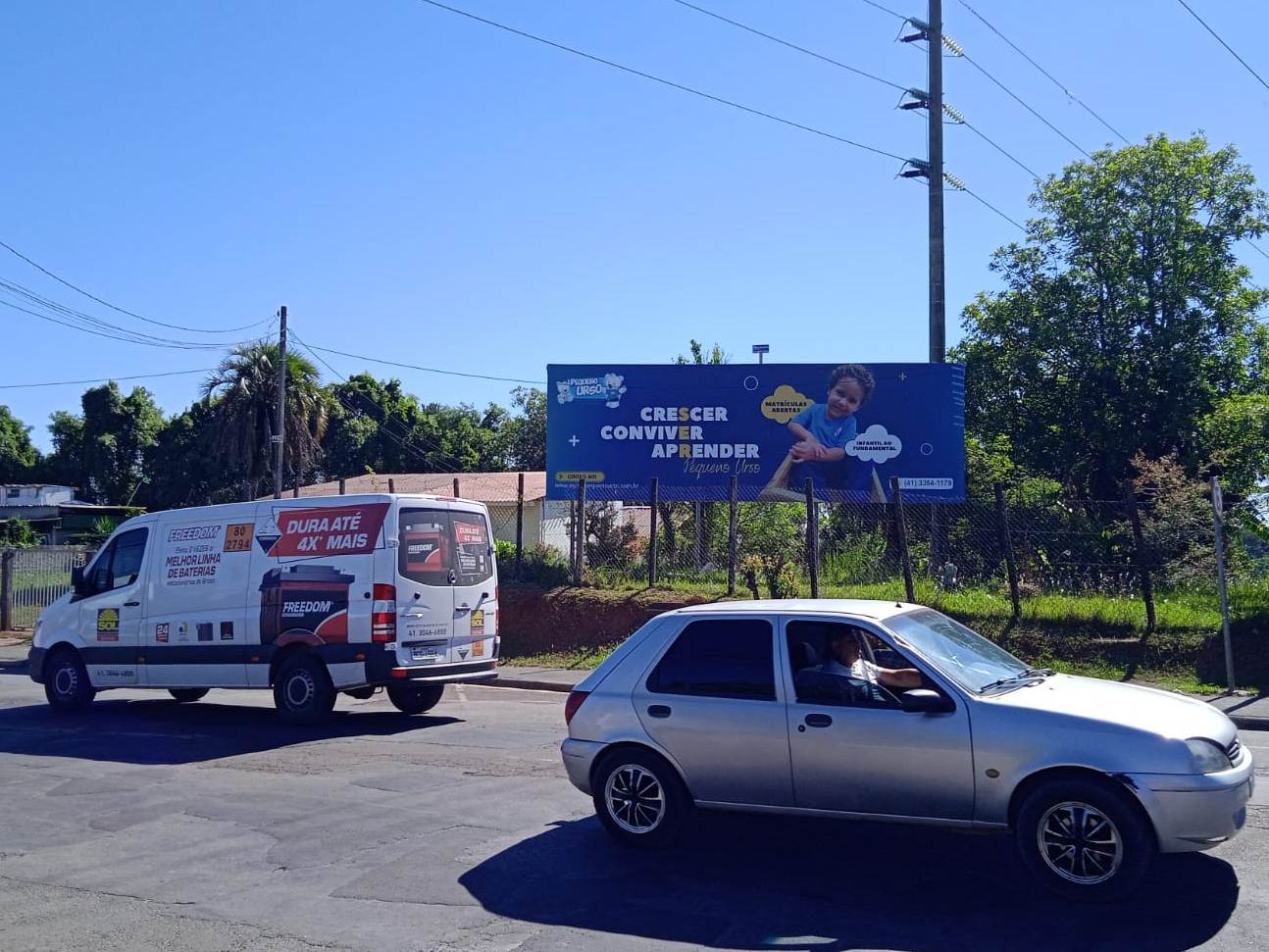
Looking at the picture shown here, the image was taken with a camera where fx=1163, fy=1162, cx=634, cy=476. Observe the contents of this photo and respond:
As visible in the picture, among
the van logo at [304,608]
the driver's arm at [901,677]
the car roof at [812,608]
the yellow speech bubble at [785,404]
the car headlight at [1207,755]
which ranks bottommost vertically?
the car headlight at [1207,755]

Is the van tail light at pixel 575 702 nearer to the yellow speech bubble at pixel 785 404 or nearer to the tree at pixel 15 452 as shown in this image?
the yellow speech bubble at pixel 785 404

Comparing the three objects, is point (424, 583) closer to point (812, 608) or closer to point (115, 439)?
point (812, 608)

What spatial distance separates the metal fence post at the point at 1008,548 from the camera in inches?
675

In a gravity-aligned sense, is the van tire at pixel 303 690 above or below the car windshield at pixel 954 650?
below

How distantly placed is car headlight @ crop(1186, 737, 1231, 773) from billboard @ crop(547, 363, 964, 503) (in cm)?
1636

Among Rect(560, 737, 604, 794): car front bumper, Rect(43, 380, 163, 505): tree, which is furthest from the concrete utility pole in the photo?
Rect(43, 380, 163, 505): tree

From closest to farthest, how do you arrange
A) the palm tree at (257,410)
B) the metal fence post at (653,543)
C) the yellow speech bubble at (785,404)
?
the metal fence post at (653,543) → the yellow speech bubble at (785,404) → the palm tree at (257,410)

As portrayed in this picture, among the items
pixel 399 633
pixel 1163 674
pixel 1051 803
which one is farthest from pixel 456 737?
pixel 1163 674

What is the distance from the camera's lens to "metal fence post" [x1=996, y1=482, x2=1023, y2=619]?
17.2m

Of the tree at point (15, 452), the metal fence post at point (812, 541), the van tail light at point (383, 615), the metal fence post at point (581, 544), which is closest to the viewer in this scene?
the van tail light at point (383, 615)

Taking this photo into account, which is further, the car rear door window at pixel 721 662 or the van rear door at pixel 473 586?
the van rear door at pixel 473 586

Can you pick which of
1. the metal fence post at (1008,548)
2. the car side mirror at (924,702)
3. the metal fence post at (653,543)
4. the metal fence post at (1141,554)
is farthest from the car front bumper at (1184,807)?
the metal fence post at (653,543)

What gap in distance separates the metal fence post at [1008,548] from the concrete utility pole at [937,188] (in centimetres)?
678

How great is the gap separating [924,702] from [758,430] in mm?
17032
